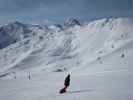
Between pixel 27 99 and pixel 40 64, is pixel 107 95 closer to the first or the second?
pixel 27 99

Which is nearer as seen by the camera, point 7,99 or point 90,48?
point 7,99

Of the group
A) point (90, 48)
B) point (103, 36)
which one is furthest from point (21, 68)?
point (103, 36)

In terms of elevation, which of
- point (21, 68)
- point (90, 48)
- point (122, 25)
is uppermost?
point (122, 25)

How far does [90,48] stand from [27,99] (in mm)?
160946

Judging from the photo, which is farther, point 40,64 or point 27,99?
Result: point 40,64

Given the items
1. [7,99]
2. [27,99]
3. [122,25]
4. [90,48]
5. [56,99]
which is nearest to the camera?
[56,99]

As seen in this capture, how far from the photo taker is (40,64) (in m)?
188

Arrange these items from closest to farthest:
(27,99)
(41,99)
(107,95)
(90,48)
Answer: (107,95)
(41,99)
(27,99)
(90,48)

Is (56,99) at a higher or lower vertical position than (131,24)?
lower

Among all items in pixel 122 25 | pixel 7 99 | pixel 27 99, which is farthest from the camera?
pixel 122 25

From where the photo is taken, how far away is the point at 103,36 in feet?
650

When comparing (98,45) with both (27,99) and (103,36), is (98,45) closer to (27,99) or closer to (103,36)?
(103,36)

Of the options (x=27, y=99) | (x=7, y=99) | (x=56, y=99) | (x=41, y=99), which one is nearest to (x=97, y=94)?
(x=56, y=99)

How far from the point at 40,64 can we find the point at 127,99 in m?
173
